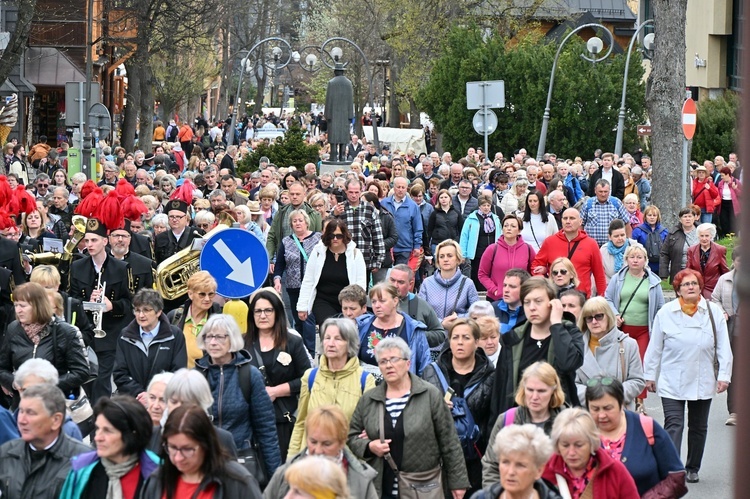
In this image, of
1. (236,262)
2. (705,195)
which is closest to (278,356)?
(236,262)

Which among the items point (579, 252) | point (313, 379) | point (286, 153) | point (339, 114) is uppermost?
point (339, 114)

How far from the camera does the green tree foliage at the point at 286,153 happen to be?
A: 30.7 m

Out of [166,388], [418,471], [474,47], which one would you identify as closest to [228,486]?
[166,388]

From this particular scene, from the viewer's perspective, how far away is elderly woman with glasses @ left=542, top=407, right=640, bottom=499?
587 cm

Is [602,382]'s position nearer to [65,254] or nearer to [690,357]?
[690,357]

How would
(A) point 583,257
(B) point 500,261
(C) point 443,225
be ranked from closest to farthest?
(A) point 583,257, (B) point 500,261, (C) point 443,225

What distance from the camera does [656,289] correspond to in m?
11.2

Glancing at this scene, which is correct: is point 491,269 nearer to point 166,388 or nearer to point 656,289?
point 656,289

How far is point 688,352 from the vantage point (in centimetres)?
964

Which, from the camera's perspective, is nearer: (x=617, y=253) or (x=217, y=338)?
(x=217, y=338)

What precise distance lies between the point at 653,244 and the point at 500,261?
4542 millimetres

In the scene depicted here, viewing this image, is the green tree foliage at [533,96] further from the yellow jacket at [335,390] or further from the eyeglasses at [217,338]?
the eyeglasses at [217,338]

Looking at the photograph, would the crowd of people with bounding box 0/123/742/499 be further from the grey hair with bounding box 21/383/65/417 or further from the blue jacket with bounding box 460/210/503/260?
the blue jacket with bounding box 460/210/503/260

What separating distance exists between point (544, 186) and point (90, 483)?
59.7 ft
